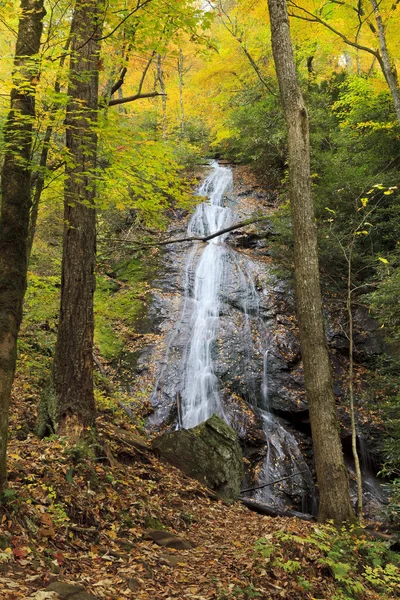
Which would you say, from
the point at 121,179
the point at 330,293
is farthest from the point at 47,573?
the point at 330,293

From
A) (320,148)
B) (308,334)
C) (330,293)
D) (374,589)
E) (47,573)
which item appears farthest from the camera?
(320,148)

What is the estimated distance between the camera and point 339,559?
403 cm

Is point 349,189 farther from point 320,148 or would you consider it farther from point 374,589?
point 374,589

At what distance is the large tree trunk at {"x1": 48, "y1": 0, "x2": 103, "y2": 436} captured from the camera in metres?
4.75

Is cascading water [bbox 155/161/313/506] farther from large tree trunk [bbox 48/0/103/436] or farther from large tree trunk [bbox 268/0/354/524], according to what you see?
large tree trunk [bbox 48/0/103/436]

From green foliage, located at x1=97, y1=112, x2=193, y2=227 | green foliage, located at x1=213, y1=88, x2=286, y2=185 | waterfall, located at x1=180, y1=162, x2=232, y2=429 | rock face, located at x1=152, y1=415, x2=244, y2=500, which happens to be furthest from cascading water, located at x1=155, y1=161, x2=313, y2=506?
green foliage, located at x1=213, y1=88, x2=286, y2=185

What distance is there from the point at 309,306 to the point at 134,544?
3.36 meters

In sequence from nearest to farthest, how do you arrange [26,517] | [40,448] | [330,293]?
[26,517], [40,448], [330,293]

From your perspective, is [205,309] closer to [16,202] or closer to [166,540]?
[166,540]

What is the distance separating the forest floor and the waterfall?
166 inches

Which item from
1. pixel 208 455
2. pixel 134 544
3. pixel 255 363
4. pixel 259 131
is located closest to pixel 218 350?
pixel 255 363

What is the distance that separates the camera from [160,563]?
136 inches

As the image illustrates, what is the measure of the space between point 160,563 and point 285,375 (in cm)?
729

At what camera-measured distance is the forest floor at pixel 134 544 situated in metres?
2.89
